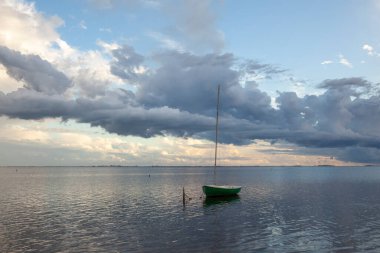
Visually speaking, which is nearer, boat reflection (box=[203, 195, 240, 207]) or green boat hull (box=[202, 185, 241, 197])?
boat reflection (box=[203, 195, 240, 207])

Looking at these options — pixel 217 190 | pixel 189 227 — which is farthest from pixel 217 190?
pixel 189 227

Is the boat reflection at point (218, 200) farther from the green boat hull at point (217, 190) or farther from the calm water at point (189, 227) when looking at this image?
the calm water at point (189, 227)

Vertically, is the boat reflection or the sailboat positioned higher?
the sailboat

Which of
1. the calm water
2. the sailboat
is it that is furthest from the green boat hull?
the calm water

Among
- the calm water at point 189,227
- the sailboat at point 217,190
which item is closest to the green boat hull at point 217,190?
the sailboat at point 217,190

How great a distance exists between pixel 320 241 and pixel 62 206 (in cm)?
4669

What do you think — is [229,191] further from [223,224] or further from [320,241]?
[320,241]

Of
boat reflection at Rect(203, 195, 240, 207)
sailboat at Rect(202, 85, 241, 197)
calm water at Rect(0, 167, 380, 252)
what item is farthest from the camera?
sailboat at Rect(202, 85, 241, 197)

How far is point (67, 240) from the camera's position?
36812 mm

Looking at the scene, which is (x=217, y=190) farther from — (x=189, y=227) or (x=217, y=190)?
(x=189, y=227)

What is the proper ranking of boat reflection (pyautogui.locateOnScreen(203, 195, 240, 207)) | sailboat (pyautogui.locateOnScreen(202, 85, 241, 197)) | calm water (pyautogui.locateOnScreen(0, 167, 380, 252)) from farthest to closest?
sailboat (pyautogui.locateOnScreen(202, 85, 241, 197)), boat reflection (pyautogui.locateOnScreen(203, 195, 240, 207)), calm water (pyautogui.locateOnScreen(0, 167, 380, 252))

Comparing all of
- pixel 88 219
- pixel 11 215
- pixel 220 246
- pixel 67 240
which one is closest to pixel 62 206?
pixel 11 215

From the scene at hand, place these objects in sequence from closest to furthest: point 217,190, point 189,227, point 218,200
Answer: point 189,227, point 218,200, point 217,190

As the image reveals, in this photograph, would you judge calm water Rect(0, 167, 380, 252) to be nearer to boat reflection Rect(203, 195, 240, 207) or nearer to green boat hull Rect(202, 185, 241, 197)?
boat reflection Rect(203, 195, 240, 207)
